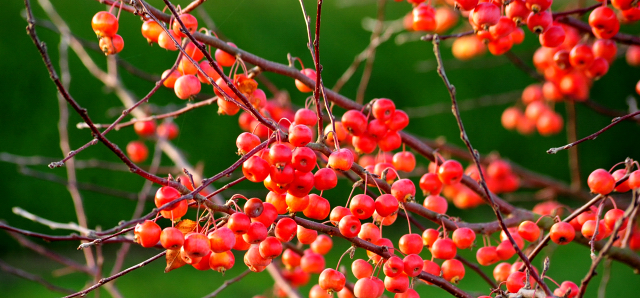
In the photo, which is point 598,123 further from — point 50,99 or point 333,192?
point 50,99

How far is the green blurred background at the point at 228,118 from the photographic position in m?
4.10

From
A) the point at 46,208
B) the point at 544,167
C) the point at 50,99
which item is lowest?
the point at 544,167

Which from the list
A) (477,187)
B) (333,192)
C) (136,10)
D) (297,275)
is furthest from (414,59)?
(136,10)

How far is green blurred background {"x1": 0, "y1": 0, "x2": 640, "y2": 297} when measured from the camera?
161 inches

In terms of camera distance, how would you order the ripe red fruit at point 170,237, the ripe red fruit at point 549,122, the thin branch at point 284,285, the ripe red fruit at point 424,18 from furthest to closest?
1. the ripe red fruit at point 549,122
2. the thin branch at point 284,285
3. the ripe red fruit at point 424,18
4. the ripe red fruit at point 170,237

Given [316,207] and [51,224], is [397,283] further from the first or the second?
[51,224]

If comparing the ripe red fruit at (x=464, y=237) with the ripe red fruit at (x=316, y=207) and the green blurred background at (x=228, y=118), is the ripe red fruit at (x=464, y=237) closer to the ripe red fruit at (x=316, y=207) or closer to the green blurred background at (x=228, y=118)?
the ripe red fruit at (x=316, y=207)

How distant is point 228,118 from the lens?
15.6ft

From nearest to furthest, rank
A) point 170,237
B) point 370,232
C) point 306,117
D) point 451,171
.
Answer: point 170,237, point 370,232, point 306,117, point 451,171

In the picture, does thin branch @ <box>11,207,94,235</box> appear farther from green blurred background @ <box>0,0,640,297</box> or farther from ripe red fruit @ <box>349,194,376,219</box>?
green blurred background @ <box>0,0,640,297</box>

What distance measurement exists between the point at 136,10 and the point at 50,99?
3778 millimetres

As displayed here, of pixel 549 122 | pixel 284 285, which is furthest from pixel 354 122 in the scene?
pixel 549 122

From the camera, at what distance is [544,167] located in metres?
5.75

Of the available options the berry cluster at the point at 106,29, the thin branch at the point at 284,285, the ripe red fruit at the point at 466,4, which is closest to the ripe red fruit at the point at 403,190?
the ripe red fruit at the point at 466,4
